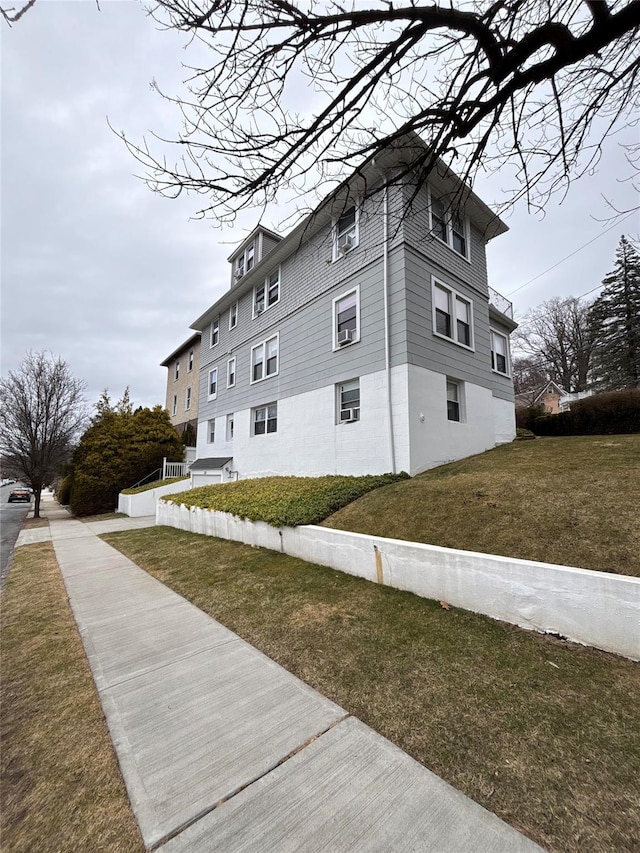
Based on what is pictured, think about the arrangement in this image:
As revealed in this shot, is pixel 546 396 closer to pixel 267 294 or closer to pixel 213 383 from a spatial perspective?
pixel 267 294

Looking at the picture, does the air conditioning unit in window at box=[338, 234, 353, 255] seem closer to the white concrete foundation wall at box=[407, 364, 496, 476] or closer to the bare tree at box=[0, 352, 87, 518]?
the white concrete foundation wall at box=[407, 364, 496, 476]

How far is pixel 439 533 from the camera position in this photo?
16.1 feet

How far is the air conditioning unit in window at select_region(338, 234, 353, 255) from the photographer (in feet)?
33.2

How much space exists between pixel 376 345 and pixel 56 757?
8.62 m

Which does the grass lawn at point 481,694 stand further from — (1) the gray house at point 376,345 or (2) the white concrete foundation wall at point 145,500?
(2) the white concrete foundation wall at point 145,500

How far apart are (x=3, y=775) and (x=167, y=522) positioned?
981cm

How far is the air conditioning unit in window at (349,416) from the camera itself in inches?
372

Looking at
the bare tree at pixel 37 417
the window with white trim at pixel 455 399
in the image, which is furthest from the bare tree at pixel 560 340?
the bare tree at pixel 37 417

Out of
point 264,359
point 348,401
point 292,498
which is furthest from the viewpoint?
point 264,359

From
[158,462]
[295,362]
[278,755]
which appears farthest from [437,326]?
[158,462]

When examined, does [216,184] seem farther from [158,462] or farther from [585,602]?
[158,462]

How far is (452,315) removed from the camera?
1012 cm

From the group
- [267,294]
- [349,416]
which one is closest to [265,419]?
[349,416]

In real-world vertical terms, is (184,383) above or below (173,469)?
above
